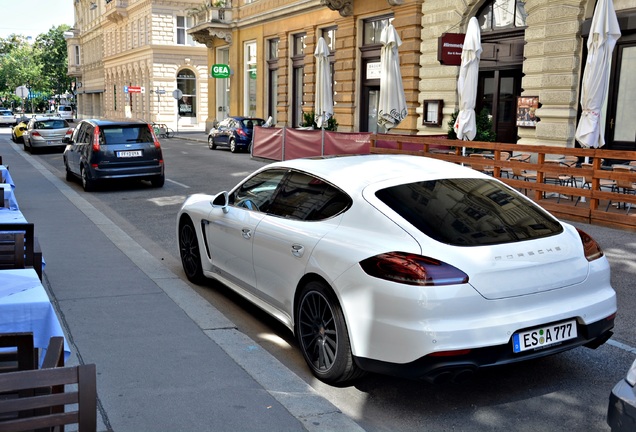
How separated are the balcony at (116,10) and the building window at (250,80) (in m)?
29.9

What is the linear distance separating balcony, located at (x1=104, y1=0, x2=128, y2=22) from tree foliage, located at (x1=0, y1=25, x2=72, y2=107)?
38.1 m

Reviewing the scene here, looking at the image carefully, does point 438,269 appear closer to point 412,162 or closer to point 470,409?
point 470,409

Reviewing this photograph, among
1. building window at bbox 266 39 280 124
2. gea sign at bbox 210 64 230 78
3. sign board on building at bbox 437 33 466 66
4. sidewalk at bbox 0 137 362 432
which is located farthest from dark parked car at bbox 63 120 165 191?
gea sign at bbox 210 64 230 78

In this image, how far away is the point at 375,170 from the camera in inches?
200

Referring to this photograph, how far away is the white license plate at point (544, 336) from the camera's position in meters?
4.07

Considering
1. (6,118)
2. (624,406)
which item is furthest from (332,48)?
(6,118)

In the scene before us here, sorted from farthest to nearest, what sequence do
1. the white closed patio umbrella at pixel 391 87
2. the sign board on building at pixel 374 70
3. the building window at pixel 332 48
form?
the building window at pixel 332 48, the sign board on building at pixel 374 70, the white closed patio umbrella at pixel 391 87

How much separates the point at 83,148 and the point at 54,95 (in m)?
112

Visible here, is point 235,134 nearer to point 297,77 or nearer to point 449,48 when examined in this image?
point 297,77

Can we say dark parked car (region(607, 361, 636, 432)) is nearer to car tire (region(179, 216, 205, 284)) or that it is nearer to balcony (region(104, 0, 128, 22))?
car tire (region(179, 216, 205, 284))

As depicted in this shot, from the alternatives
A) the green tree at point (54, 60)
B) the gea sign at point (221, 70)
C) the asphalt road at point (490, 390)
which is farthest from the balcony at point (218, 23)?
the green tree at point (54, 60)

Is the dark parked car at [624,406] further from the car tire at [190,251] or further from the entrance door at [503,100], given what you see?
the entrance door at [503,100]

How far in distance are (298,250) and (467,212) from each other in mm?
1210

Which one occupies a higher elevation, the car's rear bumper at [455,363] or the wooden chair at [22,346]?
the wooden chair at [22,346]
